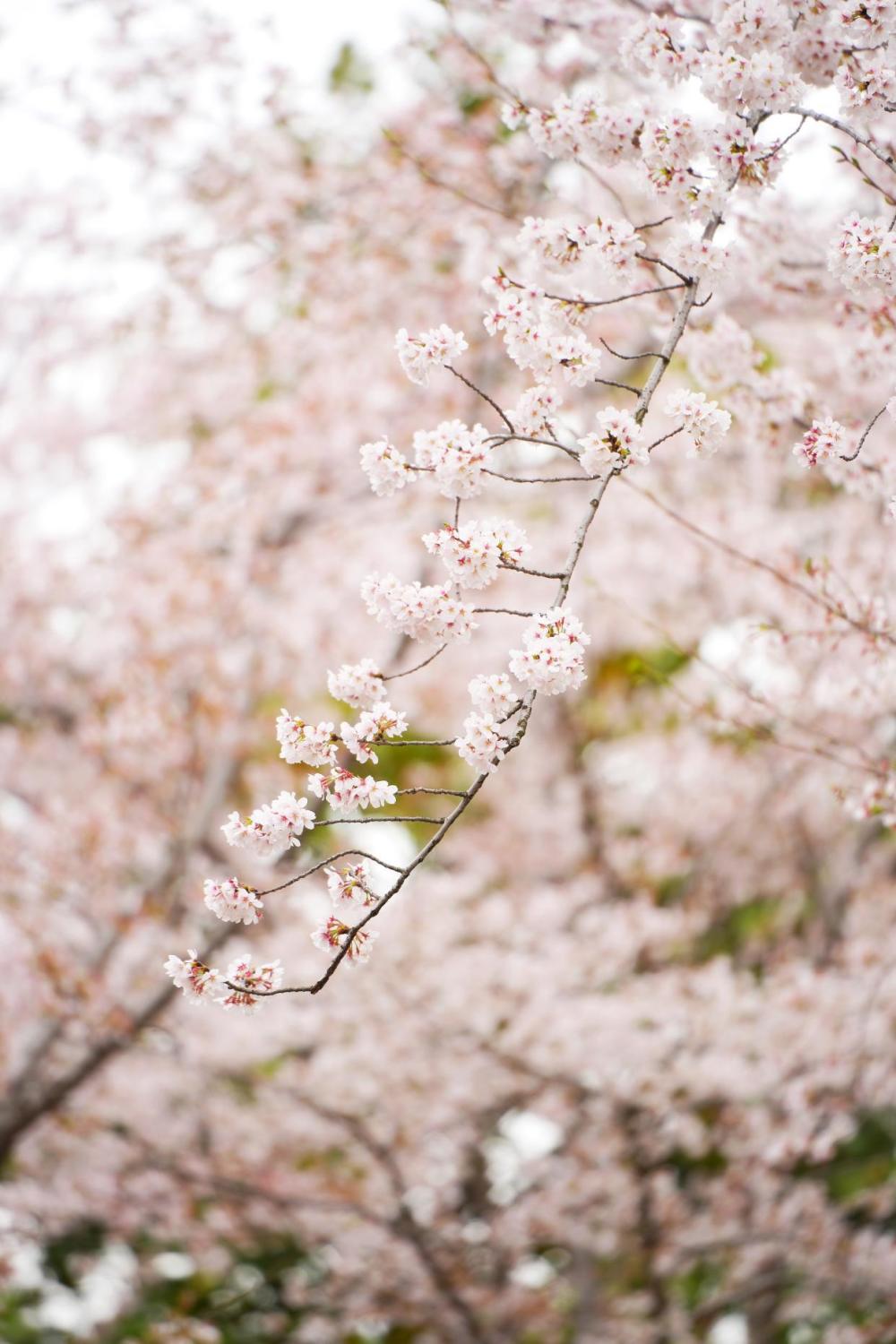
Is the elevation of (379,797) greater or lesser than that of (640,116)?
lesser

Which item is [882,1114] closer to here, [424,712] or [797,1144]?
[797,1144]

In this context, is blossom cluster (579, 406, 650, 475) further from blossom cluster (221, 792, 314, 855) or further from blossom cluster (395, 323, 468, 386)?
blossom cluster (221, 792, 314, 855)

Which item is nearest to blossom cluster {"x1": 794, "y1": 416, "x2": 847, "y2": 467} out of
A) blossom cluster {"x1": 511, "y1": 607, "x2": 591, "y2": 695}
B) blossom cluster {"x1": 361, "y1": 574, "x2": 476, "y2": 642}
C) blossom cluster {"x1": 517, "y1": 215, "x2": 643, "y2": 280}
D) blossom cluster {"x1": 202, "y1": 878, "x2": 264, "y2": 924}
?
blossom cluster {"x1": 517, "y1": 215, "x2": 643, "y2": 280}

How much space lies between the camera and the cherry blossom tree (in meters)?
4.43

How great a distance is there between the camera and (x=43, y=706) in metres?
8.12

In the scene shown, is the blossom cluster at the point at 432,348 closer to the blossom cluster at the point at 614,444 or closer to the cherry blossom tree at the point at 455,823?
the blossom cluster at the point at 614,444

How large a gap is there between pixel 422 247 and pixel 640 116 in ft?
13.3

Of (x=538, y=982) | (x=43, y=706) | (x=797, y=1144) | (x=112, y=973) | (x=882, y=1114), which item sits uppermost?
(x=43, y=706)

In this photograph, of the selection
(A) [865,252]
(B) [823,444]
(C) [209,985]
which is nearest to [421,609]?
(C) [209,985]

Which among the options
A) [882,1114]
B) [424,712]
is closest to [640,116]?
[882,1114]

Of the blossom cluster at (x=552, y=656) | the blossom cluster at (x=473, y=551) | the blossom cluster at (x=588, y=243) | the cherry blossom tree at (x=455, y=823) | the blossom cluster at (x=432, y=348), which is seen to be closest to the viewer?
the blossom cluster at (x=552, y=656)

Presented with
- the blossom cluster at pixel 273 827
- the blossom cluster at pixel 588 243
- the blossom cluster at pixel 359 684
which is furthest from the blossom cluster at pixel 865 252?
the blossom cluster at pixel 273 827

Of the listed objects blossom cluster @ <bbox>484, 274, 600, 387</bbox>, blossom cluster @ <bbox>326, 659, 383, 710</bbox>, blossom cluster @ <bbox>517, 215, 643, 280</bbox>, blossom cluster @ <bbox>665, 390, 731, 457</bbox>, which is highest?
blossom cluster @ <bbox>517, 215, 643, 280</bbox>

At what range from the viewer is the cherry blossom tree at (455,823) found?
14.5 feet
